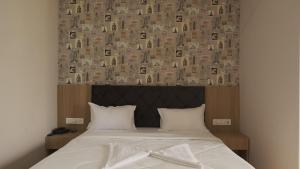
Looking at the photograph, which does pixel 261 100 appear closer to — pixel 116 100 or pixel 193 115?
pixel 193 115

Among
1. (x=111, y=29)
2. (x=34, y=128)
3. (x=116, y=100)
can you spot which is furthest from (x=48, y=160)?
(x=111, y=29)

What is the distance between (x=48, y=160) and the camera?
7.00ft

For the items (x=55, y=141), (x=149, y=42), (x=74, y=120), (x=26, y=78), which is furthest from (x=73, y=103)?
(x=149, y=42)

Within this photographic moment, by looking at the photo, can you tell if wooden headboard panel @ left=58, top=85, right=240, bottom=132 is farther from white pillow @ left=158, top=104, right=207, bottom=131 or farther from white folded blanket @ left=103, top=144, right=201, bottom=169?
white folded blanket @ left=103, top=144, right=201, bottom=169

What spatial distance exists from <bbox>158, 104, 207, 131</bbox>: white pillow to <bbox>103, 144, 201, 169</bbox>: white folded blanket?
3.30ft

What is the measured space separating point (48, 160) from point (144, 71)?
77.8 inches

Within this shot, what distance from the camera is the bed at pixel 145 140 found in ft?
6.84

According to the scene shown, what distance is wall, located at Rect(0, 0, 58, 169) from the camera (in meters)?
2.50

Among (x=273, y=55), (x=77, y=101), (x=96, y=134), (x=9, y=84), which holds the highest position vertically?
(x=273, y=55)

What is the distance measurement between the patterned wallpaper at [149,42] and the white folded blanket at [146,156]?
154 centimetres

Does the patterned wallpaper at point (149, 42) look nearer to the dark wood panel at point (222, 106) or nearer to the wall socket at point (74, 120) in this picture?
the dark wood panel at point (222, 106)

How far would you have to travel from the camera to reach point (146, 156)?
2.25 metres

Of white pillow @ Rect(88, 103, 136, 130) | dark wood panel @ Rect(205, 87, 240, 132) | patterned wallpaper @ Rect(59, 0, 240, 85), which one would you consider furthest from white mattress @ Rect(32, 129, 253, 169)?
patterned wallpaper @ Rect(59, 0, 240, 85)

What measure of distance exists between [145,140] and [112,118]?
722 mm
